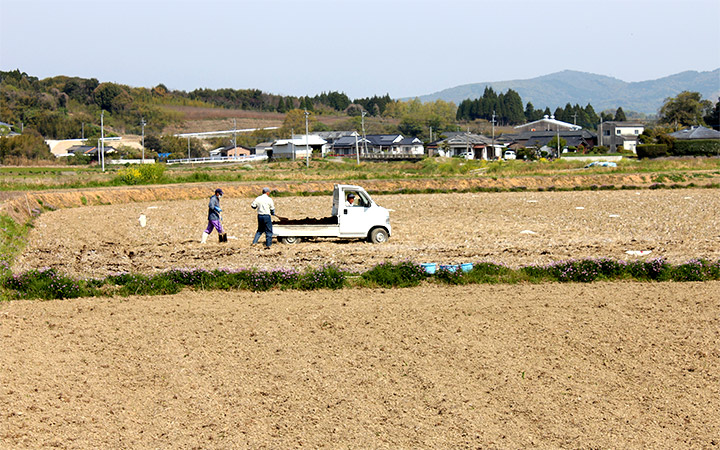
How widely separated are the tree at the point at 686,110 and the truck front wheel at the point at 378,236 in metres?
105

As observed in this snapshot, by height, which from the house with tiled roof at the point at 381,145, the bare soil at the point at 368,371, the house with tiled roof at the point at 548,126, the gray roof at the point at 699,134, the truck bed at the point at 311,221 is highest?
the house with tiled roof at the point at 548,126

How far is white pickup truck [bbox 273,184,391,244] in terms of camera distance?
66.1 feet

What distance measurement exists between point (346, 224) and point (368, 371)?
11025mm

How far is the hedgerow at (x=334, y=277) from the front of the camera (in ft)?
47.5

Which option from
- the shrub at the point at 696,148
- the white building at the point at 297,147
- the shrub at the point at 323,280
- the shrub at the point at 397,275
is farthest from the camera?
the white building at the point at 297,147

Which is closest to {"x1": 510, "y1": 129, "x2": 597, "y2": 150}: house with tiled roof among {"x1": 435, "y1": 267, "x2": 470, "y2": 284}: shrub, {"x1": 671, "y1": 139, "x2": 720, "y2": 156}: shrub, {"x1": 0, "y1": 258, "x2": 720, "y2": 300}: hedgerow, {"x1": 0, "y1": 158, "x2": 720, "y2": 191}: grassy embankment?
{"x1": 671, "y1": 139, "x2": 720, "y2": 156}: shrub

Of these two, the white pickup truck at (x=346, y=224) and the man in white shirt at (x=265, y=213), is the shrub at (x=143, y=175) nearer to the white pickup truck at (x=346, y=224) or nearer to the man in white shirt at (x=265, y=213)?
the white pickup truck at (x=346, y=224)

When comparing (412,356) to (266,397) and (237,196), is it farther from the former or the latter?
(237,196)

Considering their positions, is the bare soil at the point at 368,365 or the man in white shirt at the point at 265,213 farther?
the man in white shirt at the point at 265,213

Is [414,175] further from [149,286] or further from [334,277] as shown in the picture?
[149,286]

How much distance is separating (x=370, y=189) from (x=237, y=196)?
26.4 feet

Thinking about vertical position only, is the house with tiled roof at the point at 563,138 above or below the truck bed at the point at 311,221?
above

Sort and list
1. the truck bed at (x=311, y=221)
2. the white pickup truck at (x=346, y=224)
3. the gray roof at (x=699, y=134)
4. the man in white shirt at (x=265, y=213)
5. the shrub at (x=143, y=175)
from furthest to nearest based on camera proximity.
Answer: the gray roof at (x=699, y=134), the shrub at (x=143, y=175), the truck bed at (x=311, y=221), the white pickup truck at (x=346, y=224), the man in white shirt at (x=265, y=213)

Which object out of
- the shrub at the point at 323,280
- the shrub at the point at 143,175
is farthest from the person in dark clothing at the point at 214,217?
the shrub at the point at 143,175
